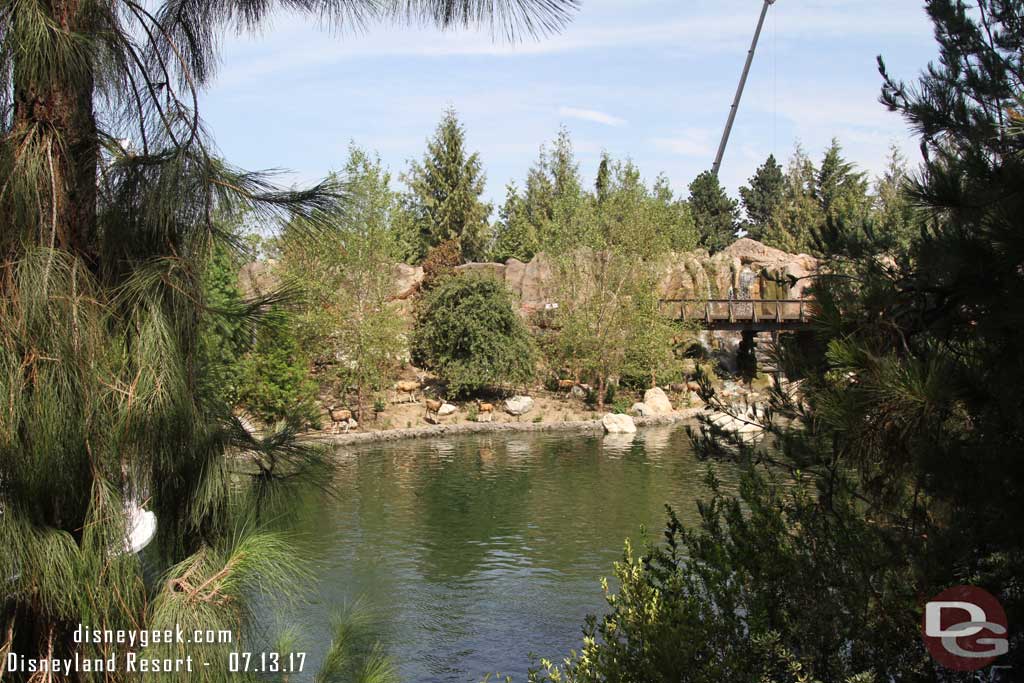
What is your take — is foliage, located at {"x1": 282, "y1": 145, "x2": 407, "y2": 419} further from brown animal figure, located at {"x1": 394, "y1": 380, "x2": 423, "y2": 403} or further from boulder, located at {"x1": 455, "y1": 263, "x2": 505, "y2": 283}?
boulder, located at {"x1": 455, "y1": 263, "x2": 505, "y2": 283}

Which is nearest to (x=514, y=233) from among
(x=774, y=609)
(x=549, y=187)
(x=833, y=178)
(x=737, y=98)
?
(x=549, y=187)

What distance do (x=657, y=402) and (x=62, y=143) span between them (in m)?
20.4

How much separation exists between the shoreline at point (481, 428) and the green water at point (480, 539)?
41.6 inches

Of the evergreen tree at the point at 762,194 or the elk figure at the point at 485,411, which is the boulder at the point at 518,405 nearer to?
the elk figure at the point at 485,411

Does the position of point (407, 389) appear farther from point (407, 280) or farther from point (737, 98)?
point (737, 98)

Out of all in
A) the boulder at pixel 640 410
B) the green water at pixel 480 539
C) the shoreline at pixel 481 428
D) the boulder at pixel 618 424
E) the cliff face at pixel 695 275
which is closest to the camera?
the green water at pixel 480 539

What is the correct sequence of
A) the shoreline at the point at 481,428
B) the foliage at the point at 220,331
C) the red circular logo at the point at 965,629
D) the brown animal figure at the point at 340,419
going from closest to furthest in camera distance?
the foliage at the point at 220,331 < the red circular logo at the point at 965,629 < the shoreline at the point at 481,428 < the brown animal figure at the point at 340,419

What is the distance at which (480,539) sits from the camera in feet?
35.4

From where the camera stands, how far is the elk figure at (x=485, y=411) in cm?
2072

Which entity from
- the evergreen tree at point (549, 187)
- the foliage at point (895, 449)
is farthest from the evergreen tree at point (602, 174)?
the foliage at point (895, 449)

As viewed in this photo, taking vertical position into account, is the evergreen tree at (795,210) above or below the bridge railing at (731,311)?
above

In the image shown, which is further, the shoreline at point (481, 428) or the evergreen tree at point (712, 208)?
the evergreen tree at point (712, 208)

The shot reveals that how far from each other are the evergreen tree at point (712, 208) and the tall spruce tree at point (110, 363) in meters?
38.8

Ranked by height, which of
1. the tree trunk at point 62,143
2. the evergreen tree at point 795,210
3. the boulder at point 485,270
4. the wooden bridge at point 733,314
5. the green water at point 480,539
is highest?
the evergreen tree at point 795,210
